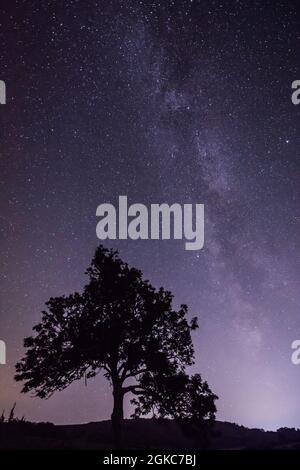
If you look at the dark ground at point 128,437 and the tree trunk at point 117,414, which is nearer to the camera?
the tree trunk at point 117,414

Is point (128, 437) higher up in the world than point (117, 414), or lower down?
lower down

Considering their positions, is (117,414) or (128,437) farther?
(128,437)

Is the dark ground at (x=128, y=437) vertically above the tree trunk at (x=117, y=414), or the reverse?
the tree trunk at (x=117, y=414)

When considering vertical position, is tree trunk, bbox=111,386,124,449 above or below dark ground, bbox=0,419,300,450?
above

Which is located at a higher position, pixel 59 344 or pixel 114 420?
pixel 59 344

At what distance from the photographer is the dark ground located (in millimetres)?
19812

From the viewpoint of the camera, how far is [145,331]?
68.6ft

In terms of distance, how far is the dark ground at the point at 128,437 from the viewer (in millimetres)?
19812

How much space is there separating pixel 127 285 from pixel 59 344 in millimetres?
3928

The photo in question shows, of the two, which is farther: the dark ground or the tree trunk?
the dark ground

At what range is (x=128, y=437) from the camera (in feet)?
86.6

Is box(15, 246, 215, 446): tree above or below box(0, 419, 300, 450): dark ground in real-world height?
above
